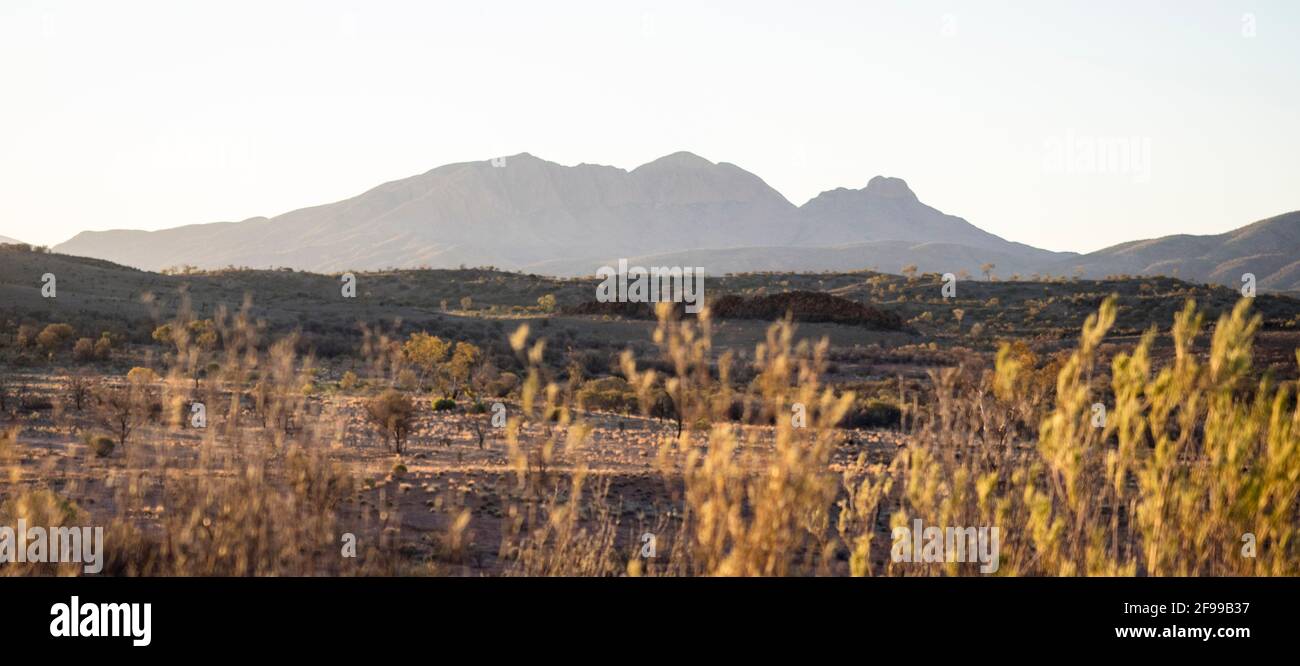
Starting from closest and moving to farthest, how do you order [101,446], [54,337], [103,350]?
[101,446], [103,350], [54,337]

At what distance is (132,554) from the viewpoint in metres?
6.50

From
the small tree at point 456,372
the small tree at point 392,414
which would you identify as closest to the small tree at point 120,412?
the small tree at point 392,414

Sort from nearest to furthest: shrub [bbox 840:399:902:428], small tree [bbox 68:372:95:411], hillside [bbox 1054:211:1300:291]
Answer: small tree [bbox 68:372:95:411] < shrub [bbox 840:399:902:428] < hillside [bbox 1054:211:1300:291]

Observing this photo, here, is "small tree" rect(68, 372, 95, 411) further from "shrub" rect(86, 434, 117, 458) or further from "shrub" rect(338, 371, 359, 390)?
"shrub" rect(86, 434, 117, 458)

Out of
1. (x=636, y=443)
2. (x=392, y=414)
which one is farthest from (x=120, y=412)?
(x=636, y=443)

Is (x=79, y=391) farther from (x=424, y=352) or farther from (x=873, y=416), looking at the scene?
(x=873, y=416)

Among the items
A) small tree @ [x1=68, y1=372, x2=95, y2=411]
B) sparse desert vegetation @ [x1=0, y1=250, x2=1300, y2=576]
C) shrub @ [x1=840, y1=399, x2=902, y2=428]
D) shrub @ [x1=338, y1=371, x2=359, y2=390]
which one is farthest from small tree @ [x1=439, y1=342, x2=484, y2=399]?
shrub @ [x1=840, y1=399, x2=902, y2=428]

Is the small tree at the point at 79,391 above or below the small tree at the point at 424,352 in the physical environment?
below

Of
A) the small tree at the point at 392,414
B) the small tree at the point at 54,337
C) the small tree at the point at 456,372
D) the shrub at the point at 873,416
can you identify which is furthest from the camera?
the small tree at the point at 54,337

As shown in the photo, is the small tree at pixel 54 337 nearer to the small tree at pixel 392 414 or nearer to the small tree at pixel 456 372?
the small tree at pixel 456 372

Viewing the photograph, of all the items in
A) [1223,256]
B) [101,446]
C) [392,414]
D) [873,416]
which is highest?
[1223,256]

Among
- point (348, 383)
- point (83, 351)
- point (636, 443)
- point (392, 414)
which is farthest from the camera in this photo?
point (83, 351)
